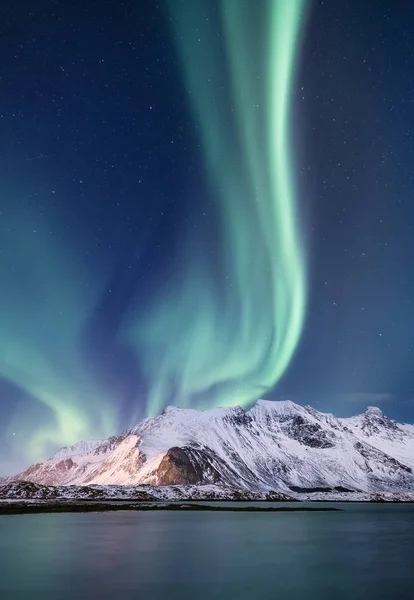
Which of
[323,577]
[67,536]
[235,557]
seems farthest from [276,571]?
[67,536]

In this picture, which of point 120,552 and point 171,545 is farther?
point 171,545

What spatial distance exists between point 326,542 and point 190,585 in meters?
38.6

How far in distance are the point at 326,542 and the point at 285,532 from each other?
1763 centimetres

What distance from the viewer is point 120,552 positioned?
53969 millimetres

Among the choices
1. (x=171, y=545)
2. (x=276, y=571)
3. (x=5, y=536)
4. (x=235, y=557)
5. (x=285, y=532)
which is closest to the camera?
(x=276, y=571)

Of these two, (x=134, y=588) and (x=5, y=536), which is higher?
(x=5, y=536)

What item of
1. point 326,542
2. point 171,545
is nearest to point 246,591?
point 171,545

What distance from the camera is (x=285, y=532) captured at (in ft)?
277

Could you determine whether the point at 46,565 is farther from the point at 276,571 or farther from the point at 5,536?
the point at 5,536

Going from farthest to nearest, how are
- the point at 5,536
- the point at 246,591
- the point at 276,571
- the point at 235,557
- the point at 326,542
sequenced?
the point at 5,536 < the point at 326,542 < the point at 235,557 < the point at 276,571 < the point at 246,591

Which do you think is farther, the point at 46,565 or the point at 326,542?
the point at 326,542

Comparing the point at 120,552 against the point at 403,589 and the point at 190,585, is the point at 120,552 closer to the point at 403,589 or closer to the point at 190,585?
the point at 190,585

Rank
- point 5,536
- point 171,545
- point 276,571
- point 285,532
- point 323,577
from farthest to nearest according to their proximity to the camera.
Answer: point 285,532 → point 5,536 → point 171,545 → point 276,571 → point 323,577

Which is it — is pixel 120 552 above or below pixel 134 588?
above
